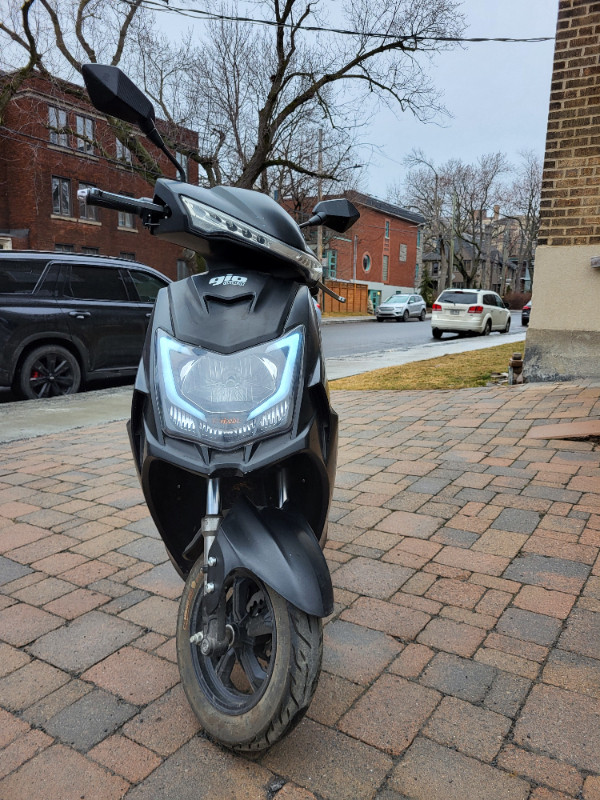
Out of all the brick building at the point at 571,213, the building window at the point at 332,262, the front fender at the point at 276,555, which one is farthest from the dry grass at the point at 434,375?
the building window at the point at 332,262

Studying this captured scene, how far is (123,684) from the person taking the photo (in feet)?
6.32

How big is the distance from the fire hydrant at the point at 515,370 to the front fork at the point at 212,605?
6.45 m

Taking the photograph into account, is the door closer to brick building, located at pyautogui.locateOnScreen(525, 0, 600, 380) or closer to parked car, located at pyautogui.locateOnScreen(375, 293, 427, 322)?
brick building, located at pyautogui.locateOnScreen(525, 0, 600, 380)

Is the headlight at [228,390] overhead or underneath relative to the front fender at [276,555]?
overhead

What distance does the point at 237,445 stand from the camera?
1563mm

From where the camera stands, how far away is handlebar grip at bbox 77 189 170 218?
72.7 inches

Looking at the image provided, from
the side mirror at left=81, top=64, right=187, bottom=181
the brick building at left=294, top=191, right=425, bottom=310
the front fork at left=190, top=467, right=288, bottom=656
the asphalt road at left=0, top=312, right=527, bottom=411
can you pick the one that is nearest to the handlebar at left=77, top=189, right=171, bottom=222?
the side mirror at left=81, top=64, right=187, bottom=181

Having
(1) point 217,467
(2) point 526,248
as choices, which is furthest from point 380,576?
(2) point 526,248

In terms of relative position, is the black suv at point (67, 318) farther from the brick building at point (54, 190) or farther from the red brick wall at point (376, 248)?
the red brick wall at point (376, 248)

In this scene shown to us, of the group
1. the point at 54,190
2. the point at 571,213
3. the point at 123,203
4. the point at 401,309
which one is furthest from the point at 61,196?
the point at 123,203

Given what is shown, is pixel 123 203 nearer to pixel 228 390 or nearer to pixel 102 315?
pixel 228 390

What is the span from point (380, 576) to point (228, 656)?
1091 millimetres

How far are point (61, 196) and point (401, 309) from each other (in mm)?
17738

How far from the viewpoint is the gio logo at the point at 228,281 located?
6.02 ft
